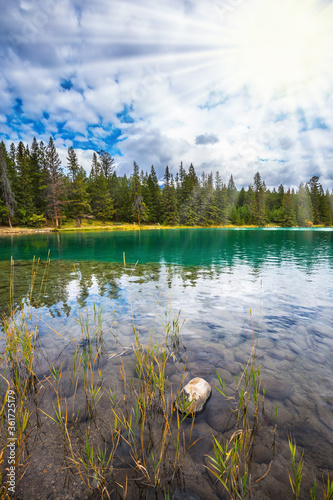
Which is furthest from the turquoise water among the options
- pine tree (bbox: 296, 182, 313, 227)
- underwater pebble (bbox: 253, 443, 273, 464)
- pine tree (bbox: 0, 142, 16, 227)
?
pine tree (bbox: 296, 182, 313, 227)

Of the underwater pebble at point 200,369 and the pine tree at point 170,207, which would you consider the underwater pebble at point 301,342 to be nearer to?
the underwater pebble at point 200,369

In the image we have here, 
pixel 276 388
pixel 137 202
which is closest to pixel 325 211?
pixel 137 202

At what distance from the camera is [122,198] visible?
74812mm

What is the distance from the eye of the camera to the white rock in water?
9.73ft

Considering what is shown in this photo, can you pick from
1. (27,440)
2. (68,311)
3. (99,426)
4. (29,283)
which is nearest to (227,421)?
(99,426)

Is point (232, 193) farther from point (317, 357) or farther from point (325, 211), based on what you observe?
point (317, 357)

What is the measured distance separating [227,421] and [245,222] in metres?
97.7

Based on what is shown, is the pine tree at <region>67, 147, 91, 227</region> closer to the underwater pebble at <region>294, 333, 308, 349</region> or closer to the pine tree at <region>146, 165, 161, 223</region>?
the pine tree at <region>146, 165, 161, 223</region>

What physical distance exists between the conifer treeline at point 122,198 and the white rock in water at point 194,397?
5295cm

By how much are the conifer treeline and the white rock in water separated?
174 feet

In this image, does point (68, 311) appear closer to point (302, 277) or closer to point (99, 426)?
point (99, 426)

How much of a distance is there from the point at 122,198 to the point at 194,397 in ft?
249

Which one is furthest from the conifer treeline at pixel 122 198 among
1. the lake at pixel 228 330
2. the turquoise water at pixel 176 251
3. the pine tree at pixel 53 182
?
the lake at pixel 228 330

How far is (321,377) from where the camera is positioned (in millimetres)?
3900
